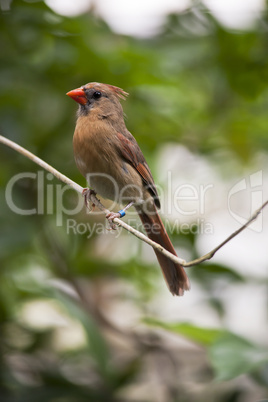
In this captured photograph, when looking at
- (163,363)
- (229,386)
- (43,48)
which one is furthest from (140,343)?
(43,48)

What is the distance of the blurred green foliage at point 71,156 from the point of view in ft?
9.34

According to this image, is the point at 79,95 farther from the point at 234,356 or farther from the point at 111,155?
the point at 234,356

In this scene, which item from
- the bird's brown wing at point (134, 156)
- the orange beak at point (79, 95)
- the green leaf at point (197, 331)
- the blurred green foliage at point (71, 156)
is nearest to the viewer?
the orange beak at point (79, 95)

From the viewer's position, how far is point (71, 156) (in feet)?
9.89

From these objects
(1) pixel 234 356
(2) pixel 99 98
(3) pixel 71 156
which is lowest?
(1) pixel 234 356

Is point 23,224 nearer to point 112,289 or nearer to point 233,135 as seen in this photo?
point 112,289

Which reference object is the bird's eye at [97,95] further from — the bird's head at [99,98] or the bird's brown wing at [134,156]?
the bird's brown wing at [134,156]

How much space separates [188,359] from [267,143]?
1.48 metres

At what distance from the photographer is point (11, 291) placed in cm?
309

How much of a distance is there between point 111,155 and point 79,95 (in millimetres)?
321

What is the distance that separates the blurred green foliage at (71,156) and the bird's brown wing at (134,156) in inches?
15.7

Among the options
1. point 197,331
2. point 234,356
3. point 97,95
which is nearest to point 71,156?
point 97,95

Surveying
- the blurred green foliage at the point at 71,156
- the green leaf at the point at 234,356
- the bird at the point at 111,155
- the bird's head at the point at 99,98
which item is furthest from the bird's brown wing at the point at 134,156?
the green leaf at the point at 234,356

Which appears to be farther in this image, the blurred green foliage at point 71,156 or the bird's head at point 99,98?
the blurred green foliage at point 71,156
